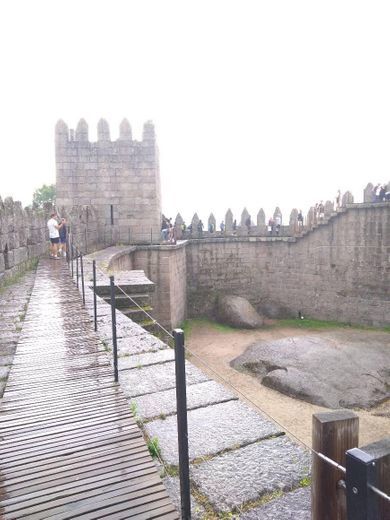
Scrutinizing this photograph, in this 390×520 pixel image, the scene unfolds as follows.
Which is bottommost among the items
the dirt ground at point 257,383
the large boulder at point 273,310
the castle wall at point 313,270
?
the dirt ground at point 257,383

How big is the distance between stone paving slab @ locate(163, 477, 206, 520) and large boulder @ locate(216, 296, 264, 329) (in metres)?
13.8

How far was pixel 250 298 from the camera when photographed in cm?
1741

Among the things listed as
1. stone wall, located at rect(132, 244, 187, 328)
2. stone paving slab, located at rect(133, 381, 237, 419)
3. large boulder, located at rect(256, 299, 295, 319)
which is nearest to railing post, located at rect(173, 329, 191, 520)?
stone paving slab, located at rect(133, 381, 237, 419)

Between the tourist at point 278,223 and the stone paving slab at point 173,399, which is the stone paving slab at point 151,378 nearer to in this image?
the stone paving slab at point 173,399

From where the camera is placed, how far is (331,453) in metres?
1.31

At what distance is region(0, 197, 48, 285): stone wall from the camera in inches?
309

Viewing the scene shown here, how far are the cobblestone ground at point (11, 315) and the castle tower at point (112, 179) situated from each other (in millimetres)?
6775

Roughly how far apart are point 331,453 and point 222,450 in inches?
46.7

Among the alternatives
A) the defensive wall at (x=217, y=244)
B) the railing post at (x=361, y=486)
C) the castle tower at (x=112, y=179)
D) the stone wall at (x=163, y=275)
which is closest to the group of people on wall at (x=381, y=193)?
the defensive wall at (x=217, y=244)

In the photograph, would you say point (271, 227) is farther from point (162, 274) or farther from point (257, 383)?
point (257, 383)

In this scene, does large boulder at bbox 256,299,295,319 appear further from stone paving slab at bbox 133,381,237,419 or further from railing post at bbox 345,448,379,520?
railing post at bbox 345,448,379,520

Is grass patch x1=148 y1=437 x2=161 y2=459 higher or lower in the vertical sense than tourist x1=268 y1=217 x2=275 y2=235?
lower

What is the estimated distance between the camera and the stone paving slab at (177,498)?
1.89 meters

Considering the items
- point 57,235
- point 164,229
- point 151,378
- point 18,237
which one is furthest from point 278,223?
point 151,378
